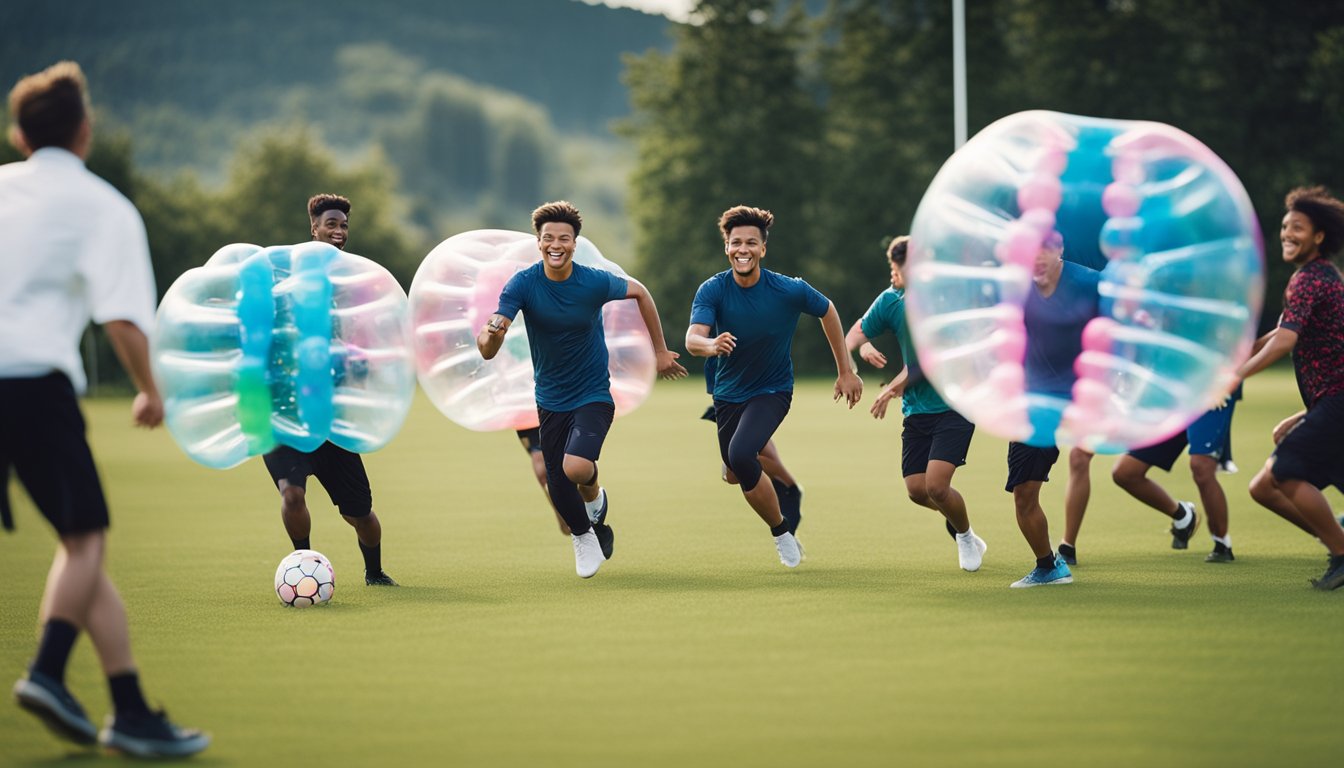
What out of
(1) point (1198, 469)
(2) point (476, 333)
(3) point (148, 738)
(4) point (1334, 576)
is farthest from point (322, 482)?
(4) point (1334, 576)

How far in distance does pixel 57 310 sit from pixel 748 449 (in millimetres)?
4745

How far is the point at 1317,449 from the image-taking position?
25.8ft

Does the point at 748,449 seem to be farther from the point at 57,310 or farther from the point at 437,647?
the point at 57,310

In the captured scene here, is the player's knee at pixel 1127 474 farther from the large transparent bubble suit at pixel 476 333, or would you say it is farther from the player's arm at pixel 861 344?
the large transparent bubble suit at pixel 476 333

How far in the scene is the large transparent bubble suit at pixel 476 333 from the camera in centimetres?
914

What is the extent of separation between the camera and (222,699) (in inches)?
231

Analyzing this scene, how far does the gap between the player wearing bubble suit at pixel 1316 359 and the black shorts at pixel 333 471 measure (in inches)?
194

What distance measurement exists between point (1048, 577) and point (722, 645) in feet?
8.06

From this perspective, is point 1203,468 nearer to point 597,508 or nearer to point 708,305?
point 708,305

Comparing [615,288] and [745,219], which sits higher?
[745,219]

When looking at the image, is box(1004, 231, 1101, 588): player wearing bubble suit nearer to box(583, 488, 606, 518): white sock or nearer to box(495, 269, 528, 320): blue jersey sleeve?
box(495, 269, 528, 320): blue jersey sleeve

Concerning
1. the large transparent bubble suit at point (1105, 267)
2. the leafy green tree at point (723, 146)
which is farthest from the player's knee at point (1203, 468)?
the leafy green tree at point (723, 146)

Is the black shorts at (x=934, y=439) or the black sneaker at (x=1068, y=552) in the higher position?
the black shorts at (x=934, y=439)

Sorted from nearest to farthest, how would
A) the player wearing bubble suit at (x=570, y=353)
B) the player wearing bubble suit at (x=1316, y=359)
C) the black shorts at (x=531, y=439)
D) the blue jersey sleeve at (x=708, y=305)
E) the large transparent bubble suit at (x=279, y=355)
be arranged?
the large transparent bubble suit at (x=279, y=355) < the player wearing bubble suit at (x=1316, y=359) < the player wearing bubble suit at (x=570, y=353) < the blue jersey sleeve at (x=708, y=305) < the black shorts at (x=531, y=439)
